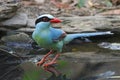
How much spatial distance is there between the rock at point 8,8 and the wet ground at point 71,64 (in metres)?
0.48

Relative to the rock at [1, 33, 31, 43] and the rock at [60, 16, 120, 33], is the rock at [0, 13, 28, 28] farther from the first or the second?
the rock at [60, 16, 120, 33]

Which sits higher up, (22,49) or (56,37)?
(56,37)

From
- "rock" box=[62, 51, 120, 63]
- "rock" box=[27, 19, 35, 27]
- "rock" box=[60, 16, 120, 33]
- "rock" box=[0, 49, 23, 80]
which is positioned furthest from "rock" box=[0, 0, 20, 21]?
"rock" box=[62, 51, 120, 63]

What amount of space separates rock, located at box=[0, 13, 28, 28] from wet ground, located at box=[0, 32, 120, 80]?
42cm

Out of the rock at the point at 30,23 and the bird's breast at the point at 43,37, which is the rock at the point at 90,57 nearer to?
the bird's breast at the point at 43,37

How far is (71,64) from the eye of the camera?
4168 millimetres

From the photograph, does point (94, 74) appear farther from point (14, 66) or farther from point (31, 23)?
point (31, 23)

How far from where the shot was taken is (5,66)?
4.17m

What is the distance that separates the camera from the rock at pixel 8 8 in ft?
18.0

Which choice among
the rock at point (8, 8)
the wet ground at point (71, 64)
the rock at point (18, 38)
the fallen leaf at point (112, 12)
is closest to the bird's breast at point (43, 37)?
the wet ground at point (71, 64)

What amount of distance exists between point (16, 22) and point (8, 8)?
0.26m

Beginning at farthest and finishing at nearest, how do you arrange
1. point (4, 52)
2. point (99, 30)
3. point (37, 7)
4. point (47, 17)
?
1. point (37, 7)
2. point (99, 30)
3. point (4, 52)
4. point (47, 17)

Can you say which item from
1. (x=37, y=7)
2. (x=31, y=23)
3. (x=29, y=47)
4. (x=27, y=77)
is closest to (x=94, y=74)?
(x=27, y=77)

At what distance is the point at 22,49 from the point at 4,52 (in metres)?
0.47
